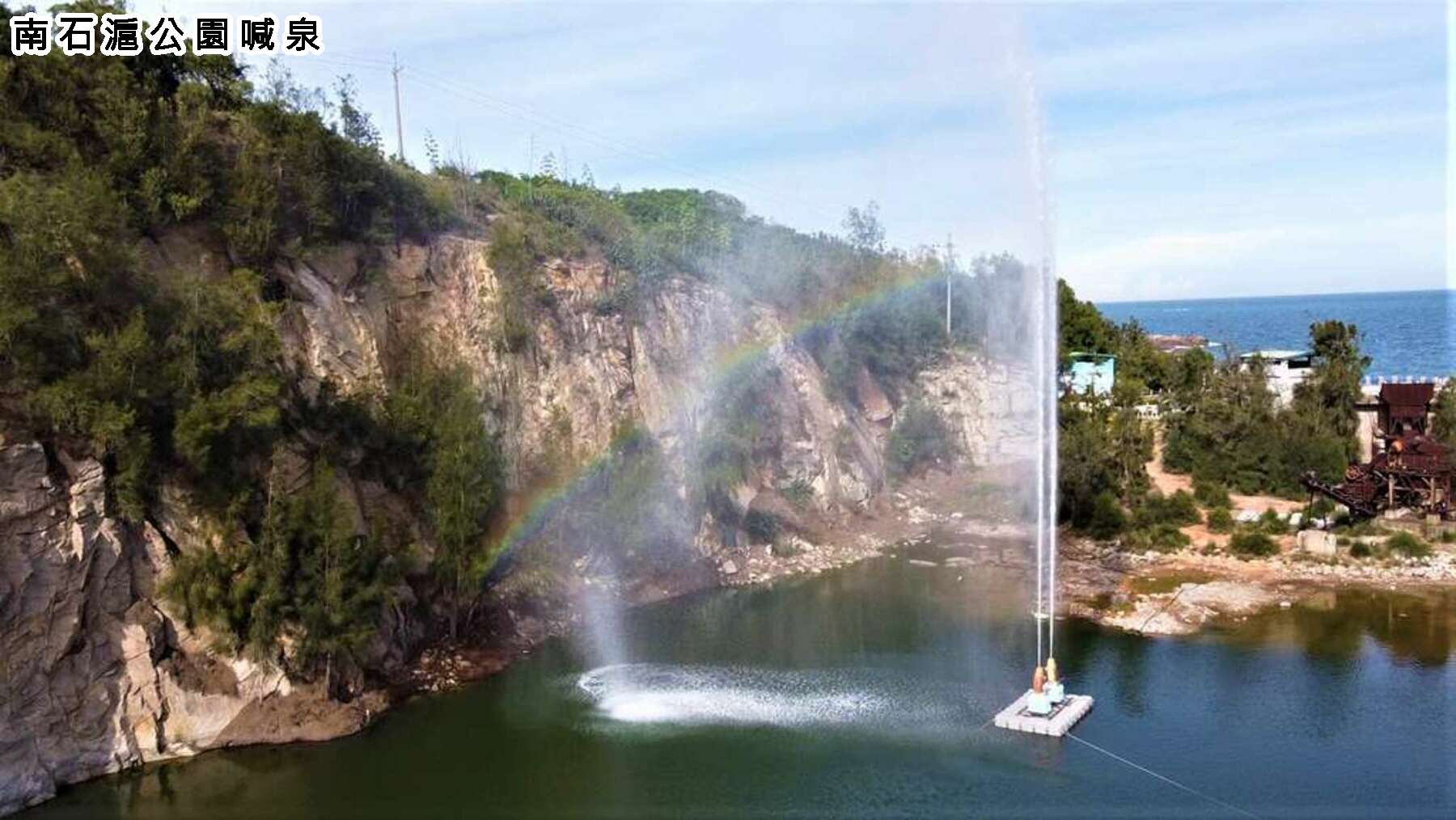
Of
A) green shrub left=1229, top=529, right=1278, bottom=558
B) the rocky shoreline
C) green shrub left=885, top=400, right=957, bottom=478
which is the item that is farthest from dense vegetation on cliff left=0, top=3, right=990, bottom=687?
green shrub left=1229, top=529, right=1278, bottom=558

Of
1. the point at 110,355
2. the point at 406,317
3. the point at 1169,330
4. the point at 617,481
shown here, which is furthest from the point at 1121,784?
the point at 1169,330

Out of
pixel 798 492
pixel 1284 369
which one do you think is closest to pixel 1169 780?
pixel 798 492

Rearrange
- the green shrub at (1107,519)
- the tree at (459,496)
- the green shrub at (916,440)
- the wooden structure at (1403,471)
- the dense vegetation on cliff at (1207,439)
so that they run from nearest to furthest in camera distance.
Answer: the tree at (459,496) < the wooden structure at (1403,471) < the green shrub at (1107,519) < the dense vegetation on cliff at (1207,439) < the green shrub at (916,440)

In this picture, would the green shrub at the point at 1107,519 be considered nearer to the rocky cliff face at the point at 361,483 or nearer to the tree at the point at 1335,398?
the rocky cliff face at the point at 361,483

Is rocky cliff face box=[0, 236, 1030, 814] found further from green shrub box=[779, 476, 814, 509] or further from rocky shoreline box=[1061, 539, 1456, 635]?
rocky shoreline box=[1061, 539, 1456, 635]

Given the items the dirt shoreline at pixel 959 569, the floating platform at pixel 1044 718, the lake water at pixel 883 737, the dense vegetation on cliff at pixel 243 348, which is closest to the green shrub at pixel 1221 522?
the dirt shoreline at pixel 959 569

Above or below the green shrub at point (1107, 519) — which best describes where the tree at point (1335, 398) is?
above

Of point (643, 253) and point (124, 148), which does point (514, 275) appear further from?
point (124, 148)
